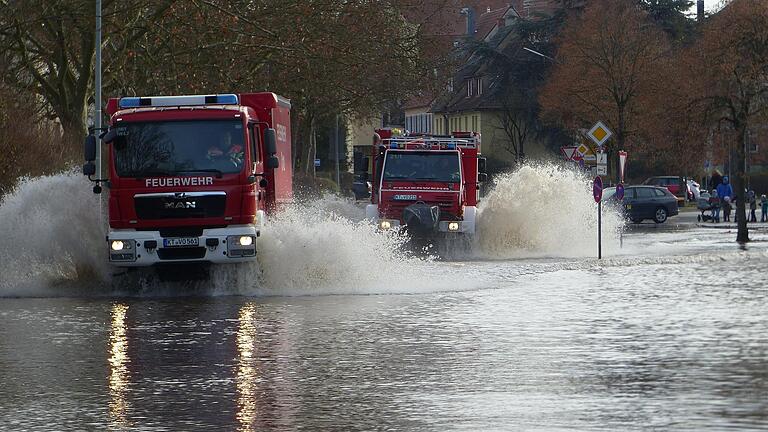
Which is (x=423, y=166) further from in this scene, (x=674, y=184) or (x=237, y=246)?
(x=674, y=184)

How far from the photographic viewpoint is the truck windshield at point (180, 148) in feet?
70.3

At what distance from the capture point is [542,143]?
95.8 metres

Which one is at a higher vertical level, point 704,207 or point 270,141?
point 270,141

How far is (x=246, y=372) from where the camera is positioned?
12945 millimetres

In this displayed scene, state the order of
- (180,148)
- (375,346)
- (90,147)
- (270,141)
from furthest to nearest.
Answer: (270,141) < (90,147) < (180,148) < (375,346)

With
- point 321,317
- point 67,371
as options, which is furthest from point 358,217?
point 67,371

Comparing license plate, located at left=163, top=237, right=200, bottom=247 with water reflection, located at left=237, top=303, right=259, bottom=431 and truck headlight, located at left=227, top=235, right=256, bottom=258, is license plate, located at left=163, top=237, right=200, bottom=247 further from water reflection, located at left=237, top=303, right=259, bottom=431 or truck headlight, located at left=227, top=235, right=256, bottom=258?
water reflection, located at left=237, top=303, right=259, bottom=431

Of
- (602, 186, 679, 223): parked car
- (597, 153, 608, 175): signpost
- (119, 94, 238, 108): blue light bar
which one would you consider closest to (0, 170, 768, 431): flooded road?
(119, 94, 238, 108): blue light bar

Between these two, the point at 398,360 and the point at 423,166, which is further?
the point at 423,166

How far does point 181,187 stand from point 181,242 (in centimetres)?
77

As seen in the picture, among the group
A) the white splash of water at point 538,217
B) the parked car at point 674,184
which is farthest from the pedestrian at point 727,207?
the parked car at point 674,184

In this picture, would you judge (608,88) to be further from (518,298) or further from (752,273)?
(518,298)

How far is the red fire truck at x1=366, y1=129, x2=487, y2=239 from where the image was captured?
32.2 meters

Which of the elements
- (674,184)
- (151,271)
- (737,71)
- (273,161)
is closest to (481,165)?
(737,71)
